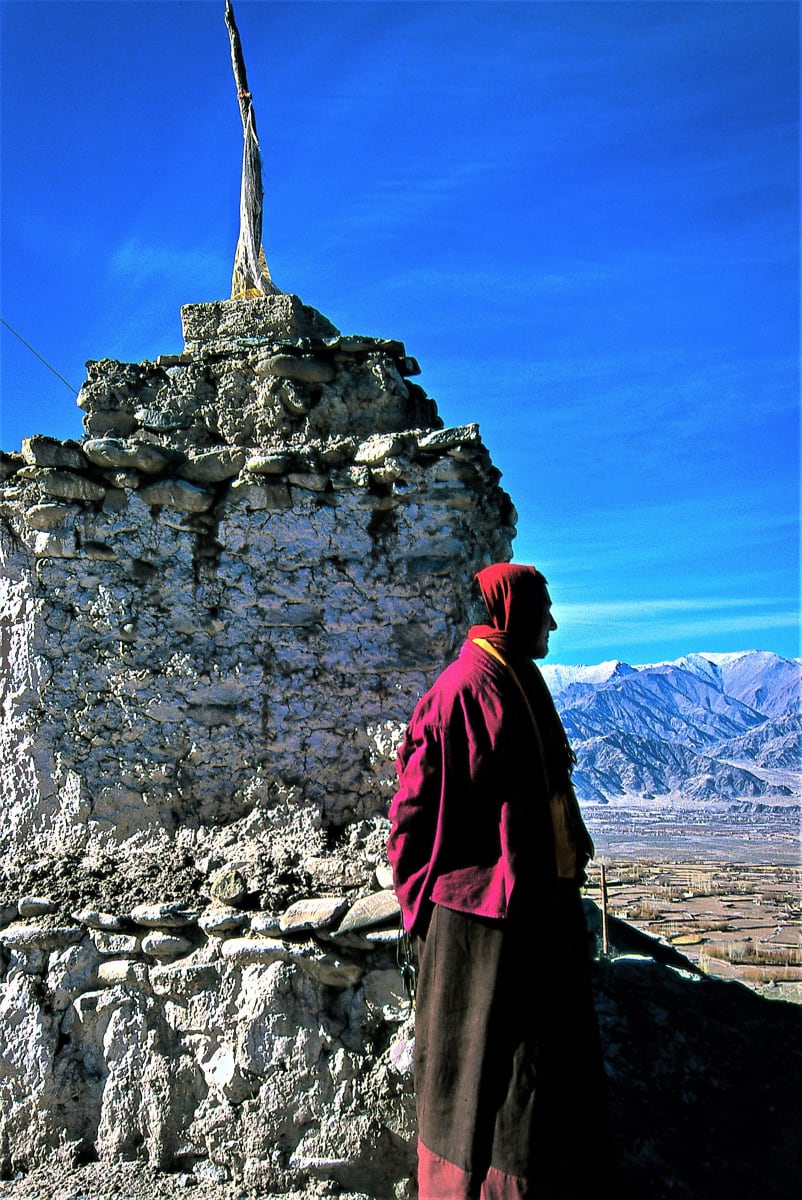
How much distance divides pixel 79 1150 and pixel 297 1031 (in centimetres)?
90

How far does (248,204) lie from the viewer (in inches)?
187

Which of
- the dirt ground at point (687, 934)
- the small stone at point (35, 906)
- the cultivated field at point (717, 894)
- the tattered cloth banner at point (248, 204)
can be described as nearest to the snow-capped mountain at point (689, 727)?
the cultivated field at point (717, 894)

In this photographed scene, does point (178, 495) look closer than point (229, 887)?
No

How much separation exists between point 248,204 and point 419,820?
360 centimetres

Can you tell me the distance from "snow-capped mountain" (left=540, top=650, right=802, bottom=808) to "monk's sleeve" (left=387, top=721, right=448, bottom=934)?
106 feet

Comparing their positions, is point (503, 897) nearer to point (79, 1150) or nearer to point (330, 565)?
point (330, 565)

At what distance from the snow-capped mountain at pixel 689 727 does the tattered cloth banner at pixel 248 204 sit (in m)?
30.9

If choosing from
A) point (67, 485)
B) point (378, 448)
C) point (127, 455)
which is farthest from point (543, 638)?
point (67, 485)

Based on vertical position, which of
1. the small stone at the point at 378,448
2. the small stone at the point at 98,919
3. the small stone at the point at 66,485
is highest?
the small stone at the point at 378,448

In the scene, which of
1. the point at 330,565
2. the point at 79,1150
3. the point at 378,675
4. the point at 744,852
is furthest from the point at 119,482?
the point at 744,852

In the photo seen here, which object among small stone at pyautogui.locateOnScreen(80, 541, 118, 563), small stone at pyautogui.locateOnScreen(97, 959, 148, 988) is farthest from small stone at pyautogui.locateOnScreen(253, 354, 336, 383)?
small stone at pyautogui.locateOnScreen(97, 959, 148, 988)

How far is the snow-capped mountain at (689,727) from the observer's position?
48.2 metres

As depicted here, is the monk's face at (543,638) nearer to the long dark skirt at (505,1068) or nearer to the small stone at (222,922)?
the long dark skirt at (505,1068)

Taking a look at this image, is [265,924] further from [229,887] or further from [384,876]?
[384,876]
